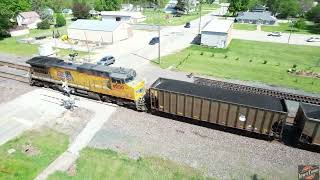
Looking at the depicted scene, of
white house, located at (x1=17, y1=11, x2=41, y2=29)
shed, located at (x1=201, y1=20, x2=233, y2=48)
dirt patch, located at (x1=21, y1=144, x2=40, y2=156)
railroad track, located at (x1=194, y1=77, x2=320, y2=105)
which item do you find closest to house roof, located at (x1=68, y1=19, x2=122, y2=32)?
shed, located at (x1=201, y1=20, x2=233, y2=48)

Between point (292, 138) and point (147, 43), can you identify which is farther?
point (147, 43)

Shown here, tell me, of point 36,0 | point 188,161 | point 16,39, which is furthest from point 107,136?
point 36,0

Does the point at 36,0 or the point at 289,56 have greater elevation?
the point at 36,0

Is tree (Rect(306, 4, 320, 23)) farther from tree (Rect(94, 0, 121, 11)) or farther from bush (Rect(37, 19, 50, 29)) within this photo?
bush (Rect(37, 19, 50, 29))

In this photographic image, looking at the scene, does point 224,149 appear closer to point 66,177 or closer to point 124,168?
point 124,168

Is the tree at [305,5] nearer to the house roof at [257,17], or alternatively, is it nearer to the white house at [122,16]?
the house roof at [257,17]

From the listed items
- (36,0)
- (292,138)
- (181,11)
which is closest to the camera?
(292,138)

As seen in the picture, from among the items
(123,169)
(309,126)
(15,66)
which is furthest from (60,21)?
(309,126)

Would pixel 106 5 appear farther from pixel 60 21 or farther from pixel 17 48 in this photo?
pixel 17 48
